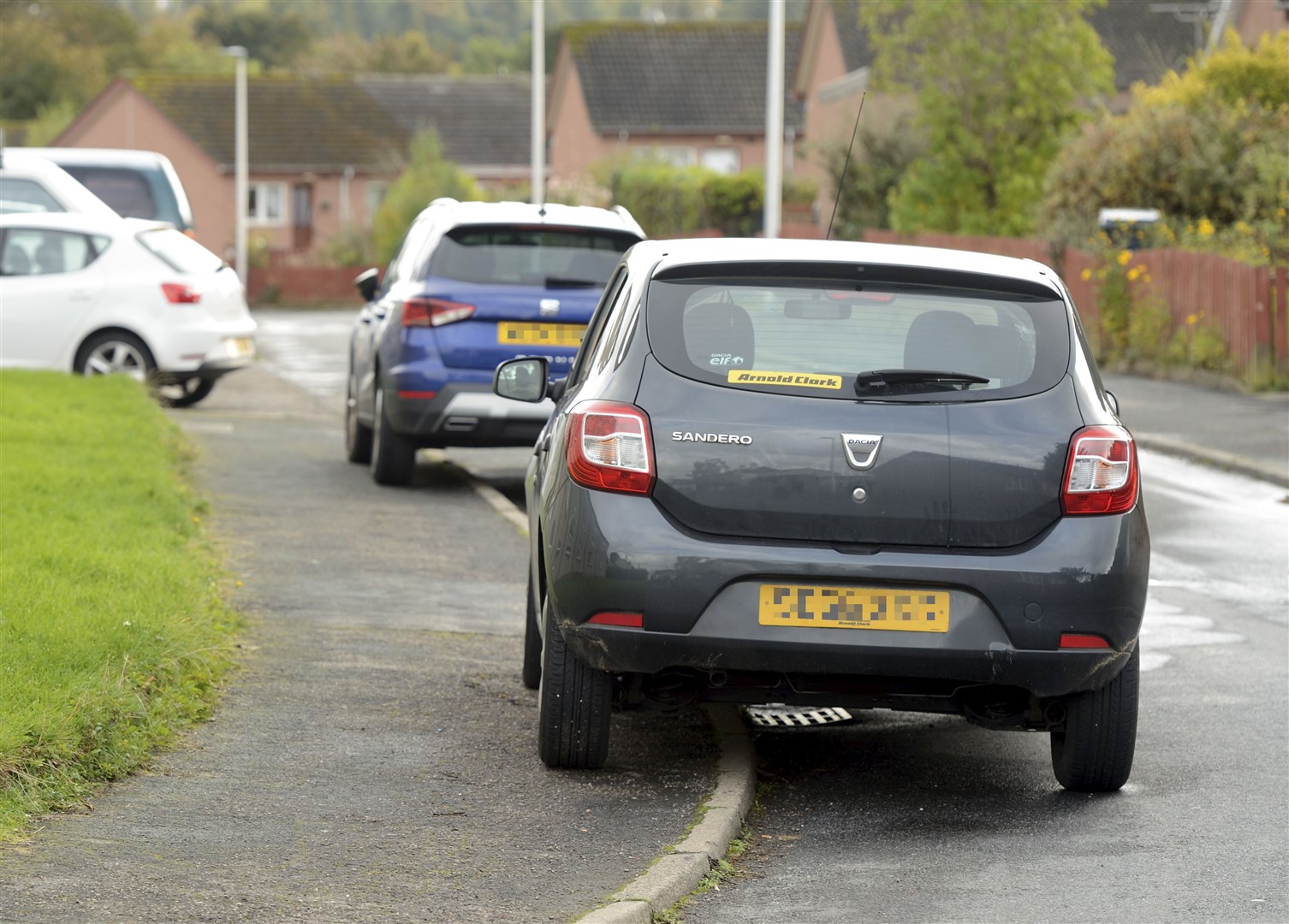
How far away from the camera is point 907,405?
5.83 meters

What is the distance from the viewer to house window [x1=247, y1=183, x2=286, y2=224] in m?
75.4

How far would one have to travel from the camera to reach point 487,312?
12.8 metres

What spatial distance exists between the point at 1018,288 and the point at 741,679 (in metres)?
1.41

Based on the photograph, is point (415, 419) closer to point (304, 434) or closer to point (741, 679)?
point (304, 434)

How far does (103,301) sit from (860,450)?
43.5 feet

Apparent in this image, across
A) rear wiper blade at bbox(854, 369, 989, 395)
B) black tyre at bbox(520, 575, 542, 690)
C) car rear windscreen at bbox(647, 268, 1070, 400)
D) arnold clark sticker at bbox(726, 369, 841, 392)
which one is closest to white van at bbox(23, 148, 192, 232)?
black tyre at bbox(520, 575, 542, 690)

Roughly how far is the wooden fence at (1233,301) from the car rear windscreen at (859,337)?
559 inches

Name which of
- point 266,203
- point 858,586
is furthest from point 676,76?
point 858,586

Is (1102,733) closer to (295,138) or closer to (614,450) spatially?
(614,450)

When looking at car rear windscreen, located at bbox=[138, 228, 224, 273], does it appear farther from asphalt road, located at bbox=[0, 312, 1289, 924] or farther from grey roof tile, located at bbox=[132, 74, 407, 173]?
grey roof tile, located at bbox=[132, 74, 407, 173]

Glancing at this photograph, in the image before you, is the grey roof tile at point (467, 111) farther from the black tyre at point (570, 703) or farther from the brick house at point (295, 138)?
the black tyre at point (570, 703)

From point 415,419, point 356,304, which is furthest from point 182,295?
point 356,304

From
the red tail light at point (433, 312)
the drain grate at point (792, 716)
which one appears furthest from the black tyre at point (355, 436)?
the drain grate at point (792, 716)

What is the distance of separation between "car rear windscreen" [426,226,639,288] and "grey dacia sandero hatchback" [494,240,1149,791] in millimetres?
6708
